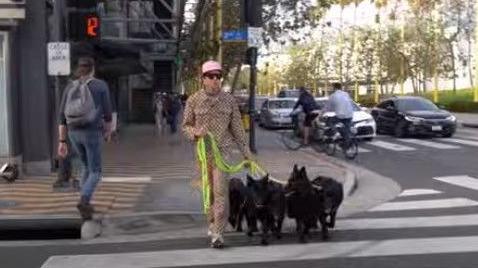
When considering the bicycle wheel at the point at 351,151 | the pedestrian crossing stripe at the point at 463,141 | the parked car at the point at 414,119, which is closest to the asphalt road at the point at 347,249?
the bicycle wheel at the point at 351,151

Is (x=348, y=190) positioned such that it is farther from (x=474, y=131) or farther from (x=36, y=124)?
(x=474, y=131)

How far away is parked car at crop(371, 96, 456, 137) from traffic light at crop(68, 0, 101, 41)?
15.6 meters

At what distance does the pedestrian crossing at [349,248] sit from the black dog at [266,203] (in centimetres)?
30

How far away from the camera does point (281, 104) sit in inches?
1516

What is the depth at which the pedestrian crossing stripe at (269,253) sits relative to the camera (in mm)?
7672

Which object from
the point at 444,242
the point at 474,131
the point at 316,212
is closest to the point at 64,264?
the point at 316,212

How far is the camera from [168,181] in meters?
14.1

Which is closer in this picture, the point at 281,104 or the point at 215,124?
the point at 215,124

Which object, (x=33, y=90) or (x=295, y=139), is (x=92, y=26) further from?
(x=295, y=139)

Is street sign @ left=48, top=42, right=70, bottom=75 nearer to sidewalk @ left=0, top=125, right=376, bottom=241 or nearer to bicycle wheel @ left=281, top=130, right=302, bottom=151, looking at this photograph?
sidewalk @ left=0, top=125, right=376, bottom=241

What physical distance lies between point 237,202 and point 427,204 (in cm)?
369

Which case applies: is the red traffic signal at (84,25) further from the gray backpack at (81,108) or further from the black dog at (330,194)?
the black dog at (330,194)

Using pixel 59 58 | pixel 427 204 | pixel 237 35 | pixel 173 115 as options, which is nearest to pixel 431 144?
pixel 237 35

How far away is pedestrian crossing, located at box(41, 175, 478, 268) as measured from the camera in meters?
7.72
